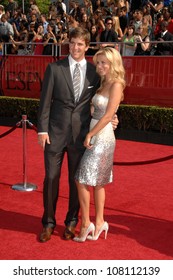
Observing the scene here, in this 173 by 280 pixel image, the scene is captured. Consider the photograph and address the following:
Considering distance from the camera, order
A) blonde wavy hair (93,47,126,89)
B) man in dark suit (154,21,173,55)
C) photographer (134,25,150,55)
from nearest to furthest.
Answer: blonde wavy hair (93,47,126,89)
man in dark suit (154,21,173,55)
photographer (134,25,150,55)

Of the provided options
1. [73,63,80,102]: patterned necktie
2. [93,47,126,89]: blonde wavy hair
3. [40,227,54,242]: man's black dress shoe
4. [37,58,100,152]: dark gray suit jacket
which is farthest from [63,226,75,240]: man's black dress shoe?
[93,47,126,89]: blonde wavy hair

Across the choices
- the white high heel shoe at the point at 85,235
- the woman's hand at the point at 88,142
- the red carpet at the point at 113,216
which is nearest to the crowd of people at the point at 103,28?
the red carpet at the point at 113,216

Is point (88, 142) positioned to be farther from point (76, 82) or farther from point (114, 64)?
point (114, 64)

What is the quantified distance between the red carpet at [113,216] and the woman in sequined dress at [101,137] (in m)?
0.33

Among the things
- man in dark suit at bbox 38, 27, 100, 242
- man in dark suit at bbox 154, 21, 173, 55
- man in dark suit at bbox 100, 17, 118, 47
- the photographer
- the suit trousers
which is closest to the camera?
man in dark suit at bbox 38, 27, 100, 242

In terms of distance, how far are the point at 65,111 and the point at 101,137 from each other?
43cm

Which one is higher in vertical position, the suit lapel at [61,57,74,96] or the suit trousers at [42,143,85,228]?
the suit lapel at [61,57,74,96]

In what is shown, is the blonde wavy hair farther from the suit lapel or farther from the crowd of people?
the crowd of people

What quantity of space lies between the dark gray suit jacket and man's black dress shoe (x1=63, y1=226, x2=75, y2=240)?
0.83 meters

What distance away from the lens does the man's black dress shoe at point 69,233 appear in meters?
4.42

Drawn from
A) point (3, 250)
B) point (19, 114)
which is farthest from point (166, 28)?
point (3, 250)

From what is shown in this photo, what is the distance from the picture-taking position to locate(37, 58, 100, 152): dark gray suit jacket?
419 cm

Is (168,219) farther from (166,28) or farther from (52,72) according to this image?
(166,28)

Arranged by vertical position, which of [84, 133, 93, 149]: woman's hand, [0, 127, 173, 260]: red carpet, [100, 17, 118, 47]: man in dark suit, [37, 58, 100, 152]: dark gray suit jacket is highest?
[100, 17, 118, 47]: man in dark suit
